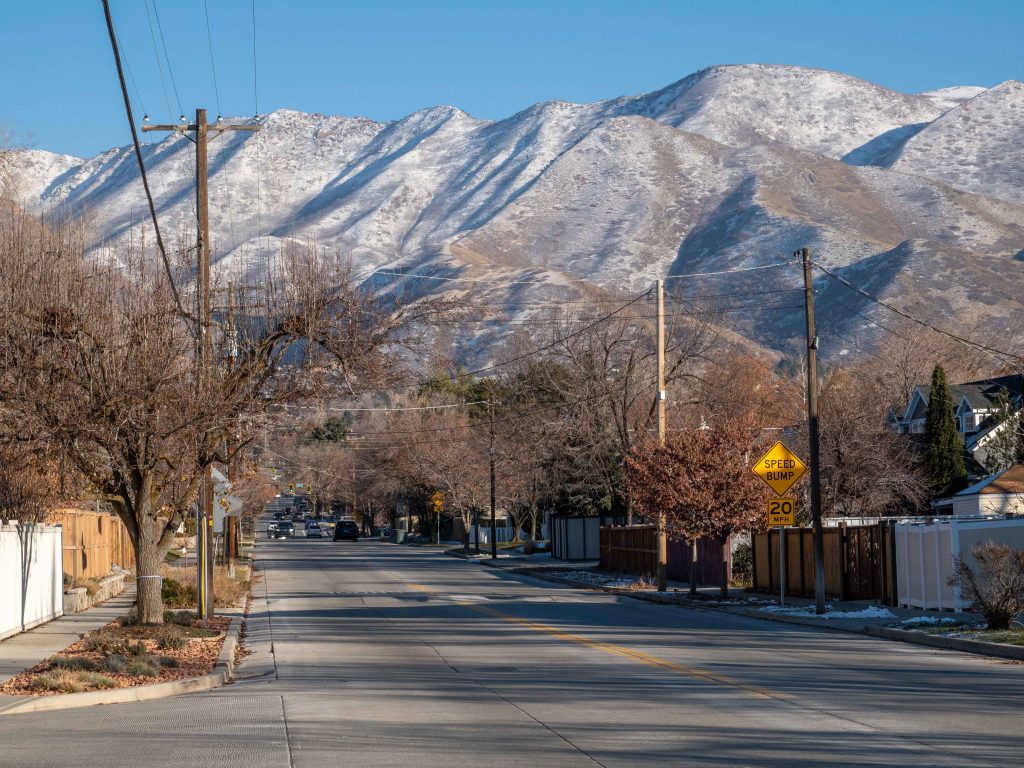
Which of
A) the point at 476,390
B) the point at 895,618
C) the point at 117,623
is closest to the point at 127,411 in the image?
the point at 117,623

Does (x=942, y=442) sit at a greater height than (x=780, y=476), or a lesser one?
greater

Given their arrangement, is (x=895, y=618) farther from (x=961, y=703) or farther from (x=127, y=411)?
(x=127, y=411)

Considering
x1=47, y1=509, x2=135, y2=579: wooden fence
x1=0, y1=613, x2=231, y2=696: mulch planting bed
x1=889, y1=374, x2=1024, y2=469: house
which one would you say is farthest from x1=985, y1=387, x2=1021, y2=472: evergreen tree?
x1=0, y1=613, x2=231, y2=696: mulch planting bed

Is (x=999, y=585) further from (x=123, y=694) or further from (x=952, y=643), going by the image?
(x=123, y=694)

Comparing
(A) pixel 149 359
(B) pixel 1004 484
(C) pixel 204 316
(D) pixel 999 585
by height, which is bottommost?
(D) pixel 999 585

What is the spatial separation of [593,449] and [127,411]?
1209 inches

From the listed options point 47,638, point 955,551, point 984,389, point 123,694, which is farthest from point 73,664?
point 984,389

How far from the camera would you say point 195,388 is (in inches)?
830

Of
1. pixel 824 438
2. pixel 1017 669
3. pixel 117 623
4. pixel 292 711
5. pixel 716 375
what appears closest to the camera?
pixel 292 711

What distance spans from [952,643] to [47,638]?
14507mm

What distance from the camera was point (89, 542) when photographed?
117 feet

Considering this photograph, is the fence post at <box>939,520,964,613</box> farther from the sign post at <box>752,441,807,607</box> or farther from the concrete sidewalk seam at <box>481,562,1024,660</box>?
the sign post at <box>752,441,807,607</box>

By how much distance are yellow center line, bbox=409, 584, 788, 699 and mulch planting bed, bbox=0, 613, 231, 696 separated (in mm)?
5786

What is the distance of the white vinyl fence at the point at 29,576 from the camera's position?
70.8ft
